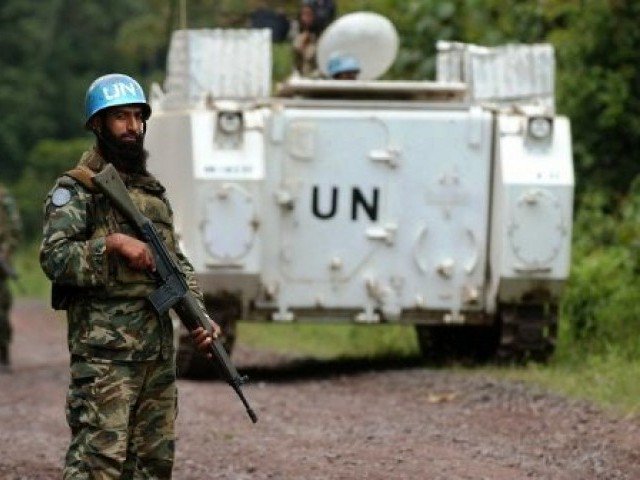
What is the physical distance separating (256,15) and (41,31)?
31971 mm

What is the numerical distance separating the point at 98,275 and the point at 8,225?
33.9 feet

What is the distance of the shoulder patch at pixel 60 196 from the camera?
6.91 m

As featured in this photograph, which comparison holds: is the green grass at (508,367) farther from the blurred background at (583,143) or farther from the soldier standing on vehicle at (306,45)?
the soldier standing on vehicle at (306,45)

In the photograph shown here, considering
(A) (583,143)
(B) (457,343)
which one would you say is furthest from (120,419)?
(A) (583,143)

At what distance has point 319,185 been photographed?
13742 millimetres

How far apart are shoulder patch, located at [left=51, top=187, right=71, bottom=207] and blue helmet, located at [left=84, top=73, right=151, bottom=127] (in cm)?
29

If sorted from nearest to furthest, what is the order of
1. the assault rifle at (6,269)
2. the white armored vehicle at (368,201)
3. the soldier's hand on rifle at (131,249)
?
the soldier's hand on rifle at (131,249) < the white armored vehicle at (368,201) < the assault rifle at (6,269)

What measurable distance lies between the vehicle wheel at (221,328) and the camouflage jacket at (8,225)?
11.1ft

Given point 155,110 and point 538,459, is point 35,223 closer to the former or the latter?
point 155,110

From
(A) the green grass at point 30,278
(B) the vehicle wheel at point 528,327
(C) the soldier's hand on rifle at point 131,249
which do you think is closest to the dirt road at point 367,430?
(B) the vehicle wheel at point 528,327

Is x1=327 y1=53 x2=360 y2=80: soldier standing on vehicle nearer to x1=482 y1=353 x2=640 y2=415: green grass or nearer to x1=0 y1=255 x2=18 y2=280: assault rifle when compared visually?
x1=482 y1=353 x2=640 y2=415: green grass

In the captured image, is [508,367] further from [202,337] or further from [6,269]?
[202,337]

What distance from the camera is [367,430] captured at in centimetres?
1084

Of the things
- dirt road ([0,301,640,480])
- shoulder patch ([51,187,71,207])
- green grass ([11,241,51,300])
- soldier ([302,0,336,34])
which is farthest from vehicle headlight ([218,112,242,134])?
green grass ([11,241,51,300])
